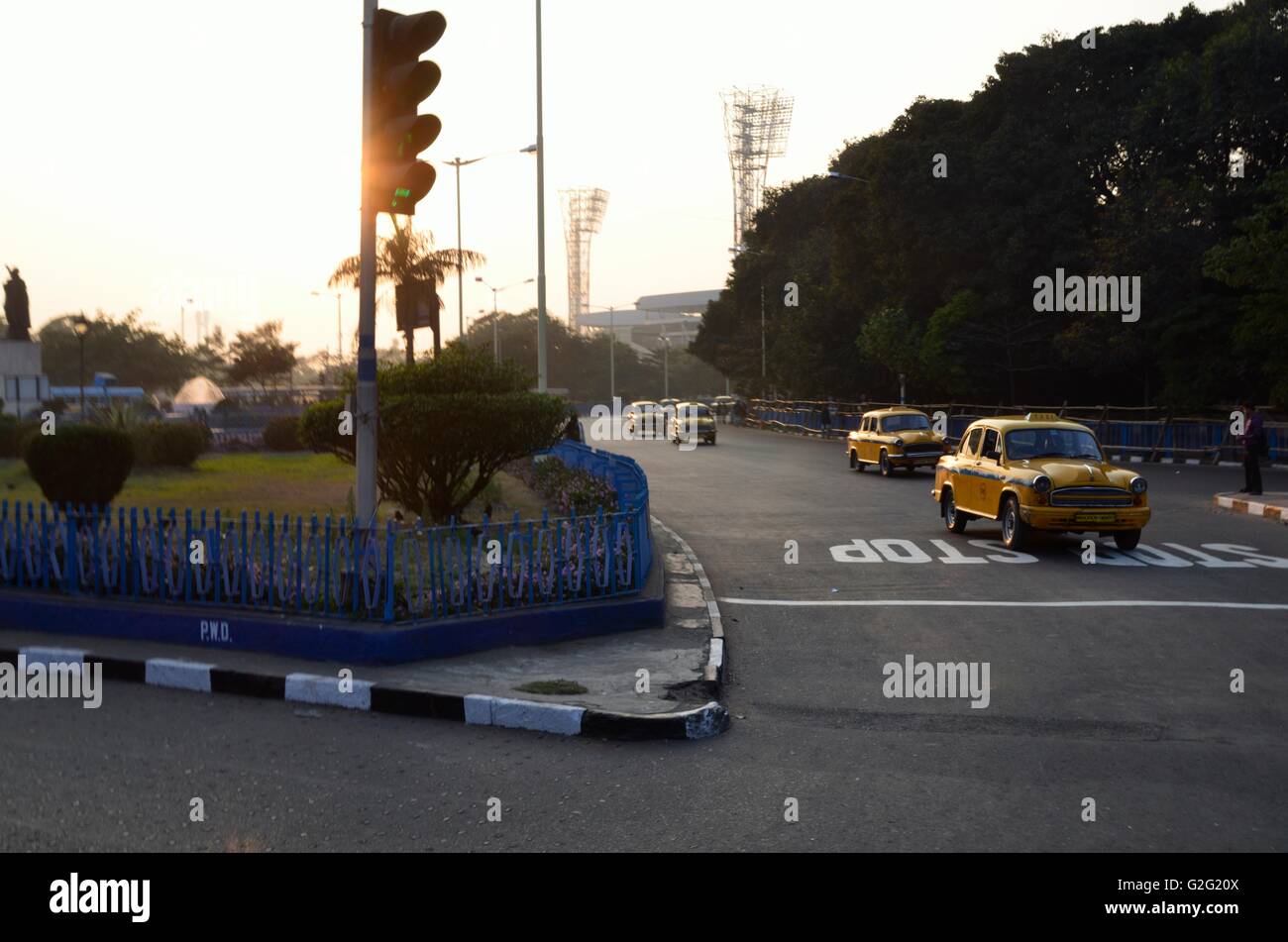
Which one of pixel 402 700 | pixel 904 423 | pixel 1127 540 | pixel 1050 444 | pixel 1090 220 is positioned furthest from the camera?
pixel 1090 220

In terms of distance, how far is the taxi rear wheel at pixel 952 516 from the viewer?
18.2m

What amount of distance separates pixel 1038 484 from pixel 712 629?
265 inches

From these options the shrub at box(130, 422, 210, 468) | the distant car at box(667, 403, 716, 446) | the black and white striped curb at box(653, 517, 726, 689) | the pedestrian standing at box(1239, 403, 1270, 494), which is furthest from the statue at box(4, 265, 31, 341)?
the pedestrian standing at box(1239, 403, 1270, 494)

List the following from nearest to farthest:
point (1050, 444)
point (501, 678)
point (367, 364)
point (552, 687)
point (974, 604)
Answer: point (552, 687)
point (501, 678)
point (367, 364)
point (974, 604)
point (1050, 444)

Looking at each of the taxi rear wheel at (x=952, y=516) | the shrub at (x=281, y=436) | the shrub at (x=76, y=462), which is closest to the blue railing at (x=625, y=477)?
the taxi rear wheel at (x=952, y=516)

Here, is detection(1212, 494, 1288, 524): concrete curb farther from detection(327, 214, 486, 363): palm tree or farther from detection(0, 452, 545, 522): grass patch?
detection(327, 214, 486, 363): palm tree

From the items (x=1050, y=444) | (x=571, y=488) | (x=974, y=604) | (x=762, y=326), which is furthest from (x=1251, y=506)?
(x=762, y=326)

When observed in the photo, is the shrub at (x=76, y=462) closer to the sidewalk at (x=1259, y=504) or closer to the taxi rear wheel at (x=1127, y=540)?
the taxi rear wheel at (x=1127, y=540)

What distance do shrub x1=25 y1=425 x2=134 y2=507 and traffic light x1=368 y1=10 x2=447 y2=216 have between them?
31.4 feet

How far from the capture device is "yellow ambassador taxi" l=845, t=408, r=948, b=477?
99.3 feet

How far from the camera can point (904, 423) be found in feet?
105

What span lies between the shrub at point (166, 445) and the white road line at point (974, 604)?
2135cm

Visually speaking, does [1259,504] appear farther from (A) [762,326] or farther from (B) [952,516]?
(A) [762,326]

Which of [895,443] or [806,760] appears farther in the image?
[895,443]
